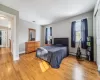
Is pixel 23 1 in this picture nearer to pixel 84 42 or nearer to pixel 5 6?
pixel 5 6

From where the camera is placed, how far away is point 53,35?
5547mm

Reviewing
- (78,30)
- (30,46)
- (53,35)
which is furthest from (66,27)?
(30,46)

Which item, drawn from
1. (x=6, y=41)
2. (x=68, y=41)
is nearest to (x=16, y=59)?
(x=68, y=41)

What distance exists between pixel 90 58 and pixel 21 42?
4.49 m

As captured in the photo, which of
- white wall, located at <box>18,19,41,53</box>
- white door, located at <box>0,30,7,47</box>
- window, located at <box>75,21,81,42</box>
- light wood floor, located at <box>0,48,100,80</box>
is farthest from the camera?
white door, located at <box>0,30,7,47</box>

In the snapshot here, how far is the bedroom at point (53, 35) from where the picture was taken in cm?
245

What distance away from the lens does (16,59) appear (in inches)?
126

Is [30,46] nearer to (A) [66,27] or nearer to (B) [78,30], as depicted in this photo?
(A) [66,27]

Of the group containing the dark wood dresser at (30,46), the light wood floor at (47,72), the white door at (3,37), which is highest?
the white door at (3,37)

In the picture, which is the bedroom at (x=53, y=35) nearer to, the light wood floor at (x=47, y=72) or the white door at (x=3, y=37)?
the light wood floor at (x=47, y=72)

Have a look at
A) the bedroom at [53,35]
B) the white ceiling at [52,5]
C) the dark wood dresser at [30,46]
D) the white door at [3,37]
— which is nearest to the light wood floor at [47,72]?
the bedroom at [53,35]

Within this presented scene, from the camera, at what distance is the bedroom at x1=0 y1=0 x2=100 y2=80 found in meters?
2.45

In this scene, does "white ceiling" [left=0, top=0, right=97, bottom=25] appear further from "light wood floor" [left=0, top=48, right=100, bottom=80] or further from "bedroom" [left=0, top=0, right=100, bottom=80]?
"light wood floor" [left=0, top=48, right=100, bottom=80]

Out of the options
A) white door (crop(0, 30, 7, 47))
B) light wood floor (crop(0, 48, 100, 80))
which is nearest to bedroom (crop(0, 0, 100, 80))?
light wood floor (crop(0, 48, 100, 80))
